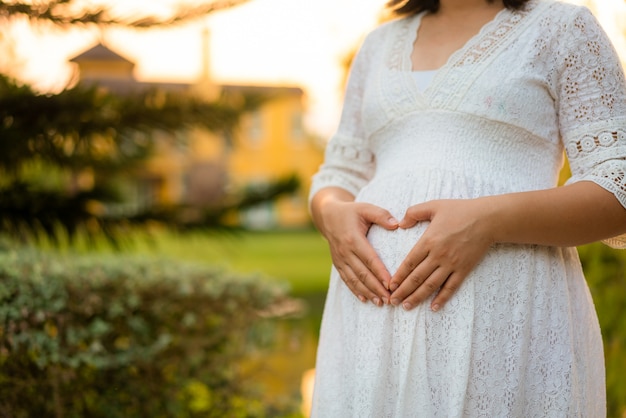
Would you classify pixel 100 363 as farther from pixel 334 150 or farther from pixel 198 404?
pixel 334 150

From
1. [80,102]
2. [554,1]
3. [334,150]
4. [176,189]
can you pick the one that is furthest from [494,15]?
[176,189]

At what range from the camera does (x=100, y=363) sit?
3.19m

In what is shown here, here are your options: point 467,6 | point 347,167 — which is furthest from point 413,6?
point 347,167

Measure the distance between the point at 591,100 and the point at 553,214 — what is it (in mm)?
280

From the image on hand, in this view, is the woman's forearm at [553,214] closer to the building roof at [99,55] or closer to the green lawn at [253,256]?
the green lawn at [253,256]

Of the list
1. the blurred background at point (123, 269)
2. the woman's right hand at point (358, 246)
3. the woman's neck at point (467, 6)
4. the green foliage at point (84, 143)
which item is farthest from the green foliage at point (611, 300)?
the woman's right hand at point (358, 246)

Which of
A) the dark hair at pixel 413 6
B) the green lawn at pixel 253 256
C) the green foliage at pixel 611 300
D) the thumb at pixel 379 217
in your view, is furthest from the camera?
the green lawn at pixel 253 256

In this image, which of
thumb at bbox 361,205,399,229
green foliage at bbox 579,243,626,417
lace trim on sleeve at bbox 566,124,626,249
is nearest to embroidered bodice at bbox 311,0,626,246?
lace trim on sleeve at bbox 566,124,626,249

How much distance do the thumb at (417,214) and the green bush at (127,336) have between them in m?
1.93

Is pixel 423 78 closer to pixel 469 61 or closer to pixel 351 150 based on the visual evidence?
pixel 469 61

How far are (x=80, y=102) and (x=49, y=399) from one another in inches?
53.0

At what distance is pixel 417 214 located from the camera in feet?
5.09

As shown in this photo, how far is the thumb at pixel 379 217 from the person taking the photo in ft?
5.26

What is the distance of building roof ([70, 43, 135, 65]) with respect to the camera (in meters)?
4.33
